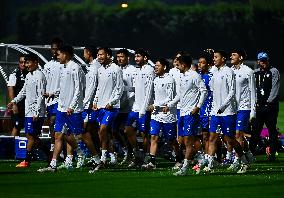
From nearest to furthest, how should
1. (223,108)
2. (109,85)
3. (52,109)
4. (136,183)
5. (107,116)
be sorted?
1. (136,183)
2. (223,108)
3. (107,116)
4. (109,85)
5. (52,109)

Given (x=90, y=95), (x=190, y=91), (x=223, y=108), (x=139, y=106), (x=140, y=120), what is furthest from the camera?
(x=139, y=106)

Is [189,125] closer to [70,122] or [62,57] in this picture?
[70,122]

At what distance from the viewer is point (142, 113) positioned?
26953mm

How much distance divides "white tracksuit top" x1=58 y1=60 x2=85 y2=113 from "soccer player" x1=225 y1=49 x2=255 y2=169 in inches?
130

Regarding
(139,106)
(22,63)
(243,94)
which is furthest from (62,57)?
(243,94)

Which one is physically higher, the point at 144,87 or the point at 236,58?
the point at 236,58

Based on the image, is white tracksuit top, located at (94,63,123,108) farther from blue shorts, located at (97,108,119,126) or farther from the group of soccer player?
blue shorts, located at (97,108,119,126)

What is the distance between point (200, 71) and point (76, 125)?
381 centimetres

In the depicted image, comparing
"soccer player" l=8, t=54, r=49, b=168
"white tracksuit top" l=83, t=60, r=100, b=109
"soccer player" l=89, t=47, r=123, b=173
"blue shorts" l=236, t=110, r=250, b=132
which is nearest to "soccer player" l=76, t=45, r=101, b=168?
"white tracksuit top" l=83, t=60, r=100, b=109

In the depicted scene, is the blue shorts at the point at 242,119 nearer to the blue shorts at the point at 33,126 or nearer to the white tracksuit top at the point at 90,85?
the white tracksuit top at the point at 90,85

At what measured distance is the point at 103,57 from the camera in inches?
1026

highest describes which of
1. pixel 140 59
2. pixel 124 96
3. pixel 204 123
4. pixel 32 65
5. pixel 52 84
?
pixel 140 59

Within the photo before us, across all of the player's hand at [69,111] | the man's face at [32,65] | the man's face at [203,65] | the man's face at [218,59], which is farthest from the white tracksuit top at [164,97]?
the man's face at [32,65]

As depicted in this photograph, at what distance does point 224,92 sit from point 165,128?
1.99 meters
